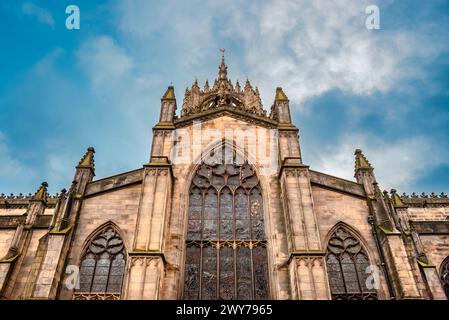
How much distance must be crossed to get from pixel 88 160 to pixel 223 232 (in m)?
6.70

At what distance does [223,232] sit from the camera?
1519 cm

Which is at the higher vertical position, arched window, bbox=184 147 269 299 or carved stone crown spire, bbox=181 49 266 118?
carved stone crown spire, bbox=181 49 266 118

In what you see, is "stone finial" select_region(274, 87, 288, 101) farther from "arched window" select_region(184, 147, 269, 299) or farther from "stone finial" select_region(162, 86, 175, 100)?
"stone finial" select_region(162, 86, 175, 100)

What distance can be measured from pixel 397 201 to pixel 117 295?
1217cm

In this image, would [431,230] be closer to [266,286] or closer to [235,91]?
[266,286]

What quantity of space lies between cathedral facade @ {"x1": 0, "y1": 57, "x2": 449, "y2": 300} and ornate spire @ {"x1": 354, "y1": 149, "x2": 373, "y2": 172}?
7 cm

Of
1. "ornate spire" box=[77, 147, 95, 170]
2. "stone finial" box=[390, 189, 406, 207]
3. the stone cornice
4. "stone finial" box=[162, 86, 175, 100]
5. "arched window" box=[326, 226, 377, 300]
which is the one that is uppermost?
"stone finial" box=[162, 86, 175, 100]

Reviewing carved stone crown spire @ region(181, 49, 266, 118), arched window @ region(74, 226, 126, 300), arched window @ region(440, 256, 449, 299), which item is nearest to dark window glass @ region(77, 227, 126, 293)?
arched window @ region(74, 226, 126, 300)

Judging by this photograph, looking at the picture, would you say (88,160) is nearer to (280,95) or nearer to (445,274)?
(280,95)

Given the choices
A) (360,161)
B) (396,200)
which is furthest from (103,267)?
(396,200)

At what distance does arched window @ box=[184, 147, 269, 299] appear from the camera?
1383cm

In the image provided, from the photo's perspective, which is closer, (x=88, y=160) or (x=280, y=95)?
(x=88, y=160)

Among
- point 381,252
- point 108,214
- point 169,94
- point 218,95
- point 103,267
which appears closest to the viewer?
point 103,267

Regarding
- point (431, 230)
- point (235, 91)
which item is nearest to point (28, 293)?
point (431, 230)
